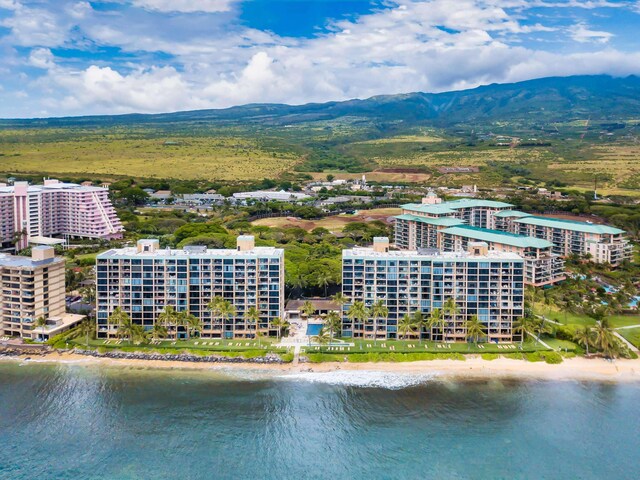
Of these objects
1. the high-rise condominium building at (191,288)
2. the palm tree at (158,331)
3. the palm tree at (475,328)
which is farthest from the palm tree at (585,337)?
the palm tree at (158,331)

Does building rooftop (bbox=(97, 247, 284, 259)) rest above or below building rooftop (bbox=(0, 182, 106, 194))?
below

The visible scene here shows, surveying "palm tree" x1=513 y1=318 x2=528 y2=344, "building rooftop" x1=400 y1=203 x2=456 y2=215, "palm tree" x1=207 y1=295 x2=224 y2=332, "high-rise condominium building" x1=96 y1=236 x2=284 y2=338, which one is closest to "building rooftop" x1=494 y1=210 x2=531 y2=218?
"building rooftop" x1=400 y1=203 x2=456 y2=215

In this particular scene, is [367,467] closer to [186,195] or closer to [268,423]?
[268,423]

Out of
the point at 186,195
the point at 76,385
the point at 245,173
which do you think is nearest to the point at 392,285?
the point at 76,385

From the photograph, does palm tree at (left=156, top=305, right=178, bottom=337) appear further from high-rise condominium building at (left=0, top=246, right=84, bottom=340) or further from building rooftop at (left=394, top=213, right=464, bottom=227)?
building rooftop at (left=394, top=213, right=464, bottom=227)

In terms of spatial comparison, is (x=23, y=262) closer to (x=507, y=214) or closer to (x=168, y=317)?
(x=168, y=317)

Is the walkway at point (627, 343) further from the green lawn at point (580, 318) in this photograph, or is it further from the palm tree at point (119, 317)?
the palm tree at point (119, 317)

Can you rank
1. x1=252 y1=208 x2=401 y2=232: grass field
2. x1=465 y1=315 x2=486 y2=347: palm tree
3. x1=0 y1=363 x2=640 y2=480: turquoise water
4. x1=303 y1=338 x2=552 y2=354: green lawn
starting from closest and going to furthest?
x1=0 y1=363 x2=640 y2=480: turquoise water
x1=303 y1=338 x2=552 y2=354: green lawn
x1=465 y1=315 x2=486 y2=347: palm tree
x1=252 y1=208 x2=401 y2=232: grass field
